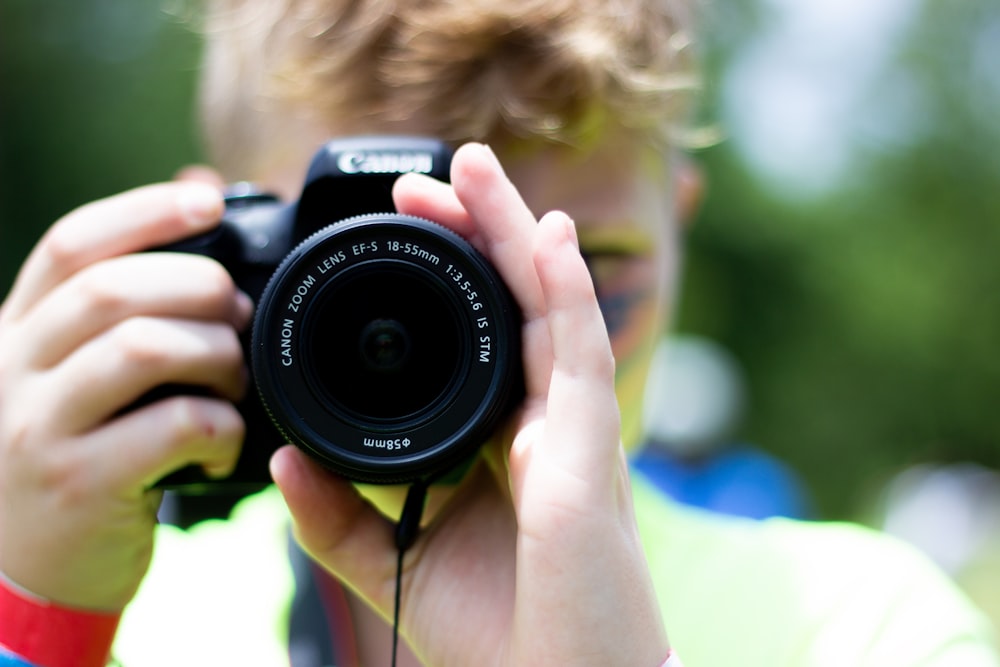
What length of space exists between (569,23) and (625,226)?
0.21m

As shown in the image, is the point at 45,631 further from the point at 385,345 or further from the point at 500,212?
the point at 500,212

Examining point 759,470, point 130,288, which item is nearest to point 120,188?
point 759,470

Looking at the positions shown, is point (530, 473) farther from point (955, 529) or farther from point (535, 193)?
point (955, 529)

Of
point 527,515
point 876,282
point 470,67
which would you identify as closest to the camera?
point 527,515

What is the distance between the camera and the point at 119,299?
0.92 metres

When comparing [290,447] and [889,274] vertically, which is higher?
[290,447]

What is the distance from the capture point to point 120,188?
24.8ft

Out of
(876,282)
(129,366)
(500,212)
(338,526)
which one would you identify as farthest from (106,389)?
(876,282)

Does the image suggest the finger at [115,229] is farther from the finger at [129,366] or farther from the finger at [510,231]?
the finger at [510,231]

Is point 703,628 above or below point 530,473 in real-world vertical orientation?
below

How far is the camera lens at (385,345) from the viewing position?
0.87 metres

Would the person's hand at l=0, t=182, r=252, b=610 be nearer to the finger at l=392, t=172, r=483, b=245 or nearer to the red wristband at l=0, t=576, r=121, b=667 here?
the red wristband at l=0, t=576, r=121, b=667

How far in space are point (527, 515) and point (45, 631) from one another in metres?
0.45

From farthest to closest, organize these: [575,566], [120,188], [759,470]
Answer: [120,188] < [759,470] < [575,566]
